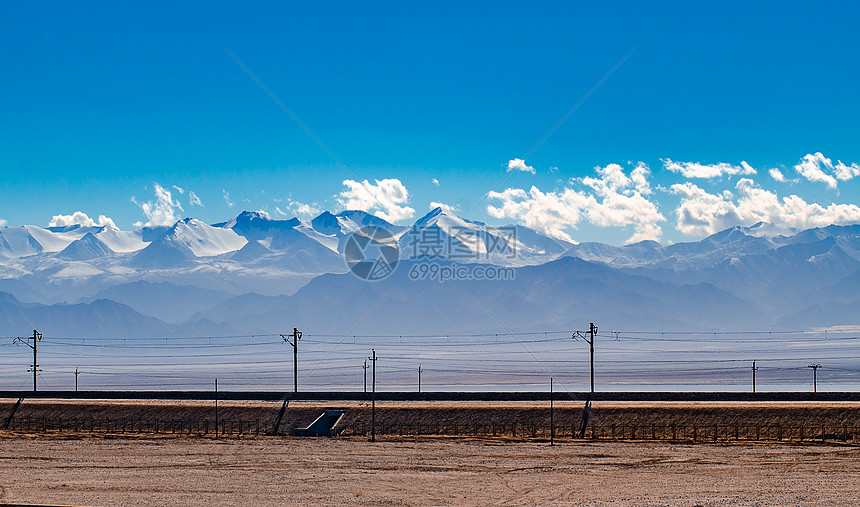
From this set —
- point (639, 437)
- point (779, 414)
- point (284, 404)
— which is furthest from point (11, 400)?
point (779, 414)

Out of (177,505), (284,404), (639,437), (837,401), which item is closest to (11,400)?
(284,404)

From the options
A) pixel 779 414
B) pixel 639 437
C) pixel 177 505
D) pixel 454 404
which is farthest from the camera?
pixel 454 404

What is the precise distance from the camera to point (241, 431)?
2763 inches

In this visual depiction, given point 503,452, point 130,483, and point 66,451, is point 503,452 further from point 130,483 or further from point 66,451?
point 66,451

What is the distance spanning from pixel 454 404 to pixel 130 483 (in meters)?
37.0

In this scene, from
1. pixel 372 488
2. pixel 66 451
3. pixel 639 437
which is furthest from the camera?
pixel 639 437

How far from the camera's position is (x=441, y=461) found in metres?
53.1

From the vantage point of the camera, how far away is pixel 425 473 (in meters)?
49.3

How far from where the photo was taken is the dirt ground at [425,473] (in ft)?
140

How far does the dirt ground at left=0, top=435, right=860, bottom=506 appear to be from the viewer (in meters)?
42.6

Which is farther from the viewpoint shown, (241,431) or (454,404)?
(454,404)

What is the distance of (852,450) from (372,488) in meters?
31.1

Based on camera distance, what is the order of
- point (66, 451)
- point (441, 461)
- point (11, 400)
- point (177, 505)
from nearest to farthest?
1. point (177, 505)
2. point (441, 461)
3. point (66, 451)
4. point (11, 400)

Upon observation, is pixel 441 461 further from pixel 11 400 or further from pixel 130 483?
pixel 11 400
